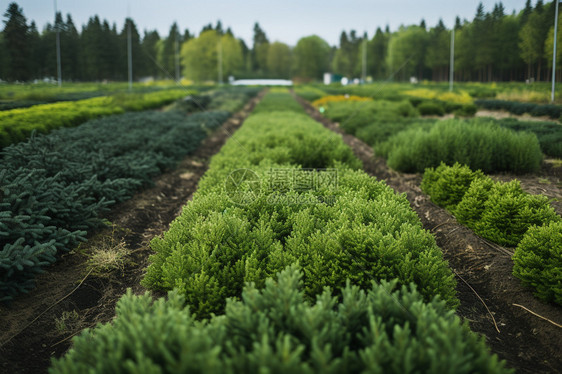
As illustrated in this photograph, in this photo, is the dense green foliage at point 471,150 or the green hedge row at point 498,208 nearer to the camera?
the green hedge row at point 498,208

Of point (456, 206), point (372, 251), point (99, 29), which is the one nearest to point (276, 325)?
point (372, 251)

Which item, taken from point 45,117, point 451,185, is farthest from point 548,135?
point 45,117

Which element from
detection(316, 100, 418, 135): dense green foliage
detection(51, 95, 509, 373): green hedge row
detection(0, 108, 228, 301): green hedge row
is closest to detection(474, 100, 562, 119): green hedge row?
detection(316, 100, 418, 135): dense green foliage

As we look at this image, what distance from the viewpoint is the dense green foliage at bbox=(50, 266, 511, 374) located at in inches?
64.8

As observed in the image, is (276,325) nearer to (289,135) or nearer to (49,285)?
(49,285)

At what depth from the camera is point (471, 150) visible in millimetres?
7812

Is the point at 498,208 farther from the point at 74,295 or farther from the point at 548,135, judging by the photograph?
the point at 74,295

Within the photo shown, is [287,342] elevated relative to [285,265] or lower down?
elevated

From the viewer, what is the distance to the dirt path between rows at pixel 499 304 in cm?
313

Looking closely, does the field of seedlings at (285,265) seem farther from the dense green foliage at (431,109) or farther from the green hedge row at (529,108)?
the dense green foliage at (431,109)

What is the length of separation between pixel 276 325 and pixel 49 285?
3510 mm

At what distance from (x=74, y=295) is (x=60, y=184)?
1.97 m

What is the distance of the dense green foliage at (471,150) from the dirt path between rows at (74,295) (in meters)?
5.62

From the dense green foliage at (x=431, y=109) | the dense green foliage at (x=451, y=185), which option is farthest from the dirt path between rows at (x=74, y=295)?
the dense green foliage at (x=431, y=109)
